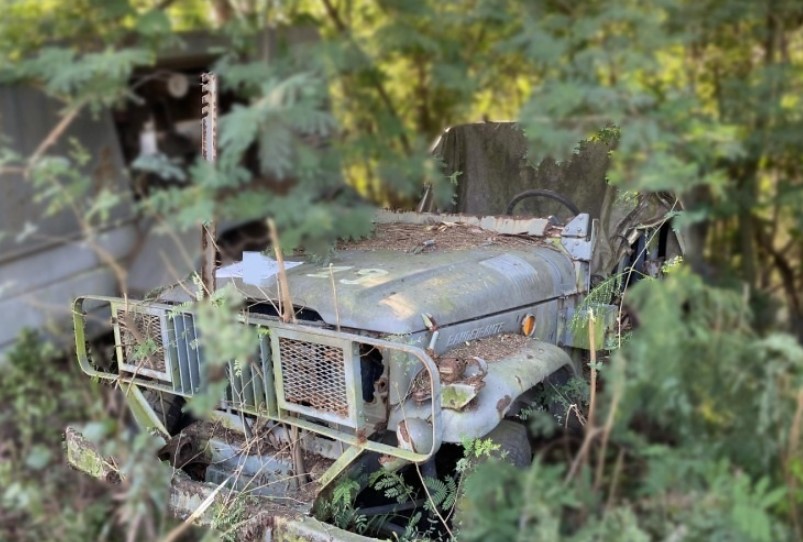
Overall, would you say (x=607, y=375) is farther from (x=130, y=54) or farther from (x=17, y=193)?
(x=17, y=193)

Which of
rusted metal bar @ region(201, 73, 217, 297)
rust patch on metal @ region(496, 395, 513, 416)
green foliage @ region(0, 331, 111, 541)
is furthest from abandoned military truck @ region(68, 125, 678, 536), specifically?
green foliage @ region(0, 331, 111, 541)

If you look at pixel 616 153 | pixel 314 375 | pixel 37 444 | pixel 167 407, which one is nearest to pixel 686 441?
pixel 616 153

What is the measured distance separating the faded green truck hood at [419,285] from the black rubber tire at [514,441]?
1.57ft

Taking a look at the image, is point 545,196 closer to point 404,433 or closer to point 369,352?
point 369,352

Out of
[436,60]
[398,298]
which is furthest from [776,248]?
[398,298]

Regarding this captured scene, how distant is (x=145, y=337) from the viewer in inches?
143

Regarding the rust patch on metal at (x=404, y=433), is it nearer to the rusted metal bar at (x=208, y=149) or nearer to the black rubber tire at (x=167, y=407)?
the rusted metal bar at (x=208, y=149)

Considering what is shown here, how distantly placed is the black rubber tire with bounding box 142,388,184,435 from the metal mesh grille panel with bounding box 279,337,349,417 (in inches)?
43.8

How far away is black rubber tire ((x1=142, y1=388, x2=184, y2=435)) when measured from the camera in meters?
4.04

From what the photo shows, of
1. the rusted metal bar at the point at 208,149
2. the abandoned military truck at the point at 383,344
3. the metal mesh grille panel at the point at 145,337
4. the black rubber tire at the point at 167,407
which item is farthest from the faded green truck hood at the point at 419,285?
the black rubber tire at the point at 167,407

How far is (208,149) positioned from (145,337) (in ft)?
3.40

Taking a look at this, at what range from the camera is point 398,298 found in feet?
10.7

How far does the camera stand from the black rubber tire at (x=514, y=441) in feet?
10.7

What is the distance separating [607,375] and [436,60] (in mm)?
898
